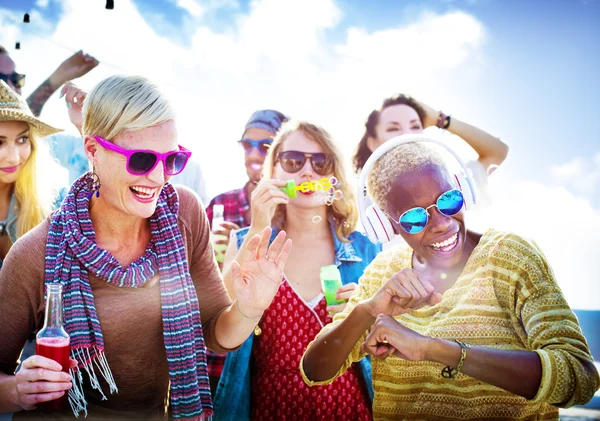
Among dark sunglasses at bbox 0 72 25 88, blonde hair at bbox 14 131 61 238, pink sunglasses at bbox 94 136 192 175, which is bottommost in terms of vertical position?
blonde hair at bbox 14 131 61 238

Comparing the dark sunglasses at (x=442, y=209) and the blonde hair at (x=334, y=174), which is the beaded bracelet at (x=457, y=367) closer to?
the dark sunglasses at (x=442, y=209)

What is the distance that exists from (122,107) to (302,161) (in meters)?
1.50

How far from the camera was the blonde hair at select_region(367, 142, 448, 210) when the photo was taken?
2572 millimetres

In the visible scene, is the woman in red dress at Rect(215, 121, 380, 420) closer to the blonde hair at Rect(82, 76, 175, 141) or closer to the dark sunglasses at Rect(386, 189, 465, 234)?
the dark sunglasses at Rect(386, 189, 465, 234)

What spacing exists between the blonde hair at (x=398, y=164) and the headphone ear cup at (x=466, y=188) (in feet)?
0.27

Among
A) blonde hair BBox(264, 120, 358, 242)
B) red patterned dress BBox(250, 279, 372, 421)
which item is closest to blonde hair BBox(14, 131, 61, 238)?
blonde hair BBox(264, 120, 358, 242)

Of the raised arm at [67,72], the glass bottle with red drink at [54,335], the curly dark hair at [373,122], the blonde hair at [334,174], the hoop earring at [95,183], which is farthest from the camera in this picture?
the curly dark hair at [373,122]

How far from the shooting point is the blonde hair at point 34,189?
3.50m

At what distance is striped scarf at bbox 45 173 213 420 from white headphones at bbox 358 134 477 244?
1044mm

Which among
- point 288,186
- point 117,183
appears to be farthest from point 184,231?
point 288,186

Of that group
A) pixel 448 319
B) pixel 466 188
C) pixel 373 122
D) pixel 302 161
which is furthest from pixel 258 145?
pixel 448 319

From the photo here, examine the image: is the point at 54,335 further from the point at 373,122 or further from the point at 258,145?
the point at 373,122

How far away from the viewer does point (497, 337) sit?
7.70 ft

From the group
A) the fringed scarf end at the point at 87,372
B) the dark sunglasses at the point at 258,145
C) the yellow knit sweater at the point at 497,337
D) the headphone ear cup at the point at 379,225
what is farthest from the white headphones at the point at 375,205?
the dark sunglasses at the point at 258,145
